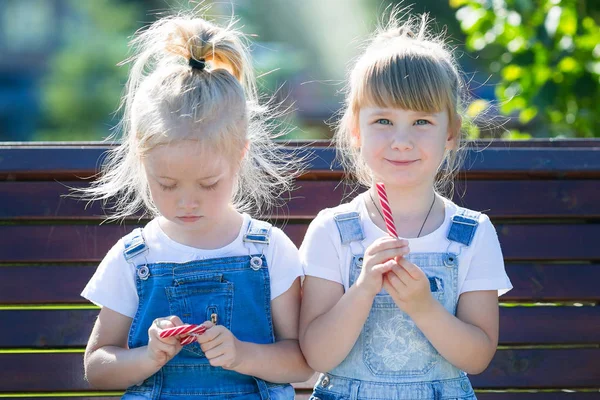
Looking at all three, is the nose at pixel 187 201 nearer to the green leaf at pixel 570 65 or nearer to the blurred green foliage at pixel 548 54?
the blurred green foliage at pixel 548 54

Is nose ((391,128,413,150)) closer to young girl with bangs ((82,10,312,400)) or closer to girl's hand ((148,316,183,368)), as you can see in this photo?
young girl with bangs ((82,10,312,400))

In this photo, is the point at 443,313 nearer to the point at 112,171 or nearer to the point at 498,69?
the point at 112,171

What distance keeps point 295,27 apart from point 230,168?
17862mm

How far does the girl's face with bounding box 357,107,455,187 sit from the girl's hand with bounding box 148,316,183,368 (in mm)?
712

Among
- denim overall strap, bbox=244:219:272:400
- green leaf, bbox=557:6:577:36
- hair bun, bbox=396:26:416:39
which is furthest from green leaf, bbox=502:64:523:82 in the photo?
denim overall strap, bbox=244:219:272:400

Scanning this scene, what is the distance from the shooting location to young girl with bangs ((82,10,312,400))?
93.8 inches

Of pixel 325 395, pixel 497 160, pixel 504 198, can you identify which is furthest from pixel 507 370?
pixel 325 395

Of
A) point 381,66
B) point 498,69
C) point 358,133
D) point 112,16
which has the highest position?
point 112,16

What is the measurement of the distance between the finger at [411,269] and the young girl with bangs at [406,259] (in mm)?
81

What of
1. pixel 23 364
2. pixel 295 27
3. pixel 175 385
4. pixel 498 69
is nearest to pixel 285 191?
pixel 175 385

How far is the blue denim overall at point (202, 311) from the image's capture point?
2451 millimetres

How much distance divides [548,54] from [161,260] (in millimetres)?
2757

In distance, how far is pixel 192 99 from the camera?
2408 mm

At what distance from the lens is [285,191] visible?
3061mm
